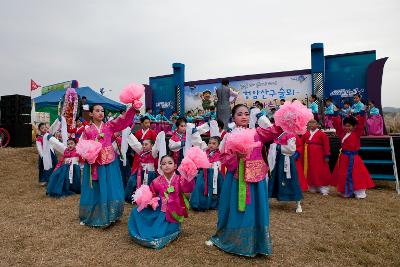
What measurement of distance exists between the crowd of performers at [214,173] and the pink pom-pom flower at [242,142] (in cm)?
1

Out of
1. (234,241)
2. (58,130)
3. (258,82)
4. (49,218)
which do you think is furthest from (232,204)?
(258,82)

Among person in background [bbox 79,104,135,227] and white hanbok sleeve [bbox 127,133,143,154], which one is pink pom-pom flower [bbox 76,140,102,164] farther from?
white hanbok sleeve [bbox 127,133,143,154]

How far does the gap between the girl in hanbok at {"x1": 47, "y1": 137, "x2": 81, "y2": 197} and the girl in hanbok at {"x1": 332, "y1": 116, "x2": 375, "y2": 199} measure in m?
5.84

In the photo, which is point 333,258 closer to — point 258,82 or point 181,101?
point 258,82

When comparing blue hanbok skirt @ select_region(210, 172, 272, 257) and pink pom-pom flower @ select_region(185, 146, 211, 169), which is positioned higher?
pink pom-pom flower @ select_region(185, 146, 211, 169)

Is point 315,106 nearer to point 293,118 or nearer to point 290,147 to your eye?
point 290,147

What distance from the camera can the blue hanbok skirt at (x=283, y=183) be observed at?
5.62 meters

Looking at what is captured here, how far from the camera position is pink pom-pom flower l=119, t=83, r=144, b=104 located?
426 centimetres

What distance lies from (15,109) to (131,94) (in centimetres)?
1093

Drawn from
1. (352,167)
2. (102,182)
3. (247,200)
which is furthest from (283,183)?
(102,182)

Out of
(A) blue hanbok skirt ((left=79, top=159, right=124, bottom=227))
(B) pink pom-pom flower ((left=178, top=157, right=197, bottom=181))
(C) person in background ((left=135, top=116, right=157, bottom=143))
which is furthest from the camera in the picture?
(C) person in background ((left=135, top=116, right=157, bottom=143))

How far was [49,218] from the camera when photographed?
5.32 m

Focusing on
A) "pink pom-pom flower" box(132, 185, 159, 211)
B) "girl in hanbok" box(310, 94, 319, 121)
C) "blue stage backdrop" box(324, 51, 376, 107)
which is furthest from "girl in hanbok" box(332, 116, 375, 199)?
"blue stage backdrop" box(324, 51, 376, 107)

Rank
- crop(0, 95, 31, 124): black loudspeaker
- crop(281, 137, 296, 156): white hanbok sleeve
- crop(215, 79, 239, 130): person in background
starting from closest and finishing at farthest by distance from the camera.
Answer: crop(281, 137, 296, 156): white hanbok sleeve < crop(215, 79, 239, 130): person in background < crop(0, 95, 31, 124): black loudspeaker
